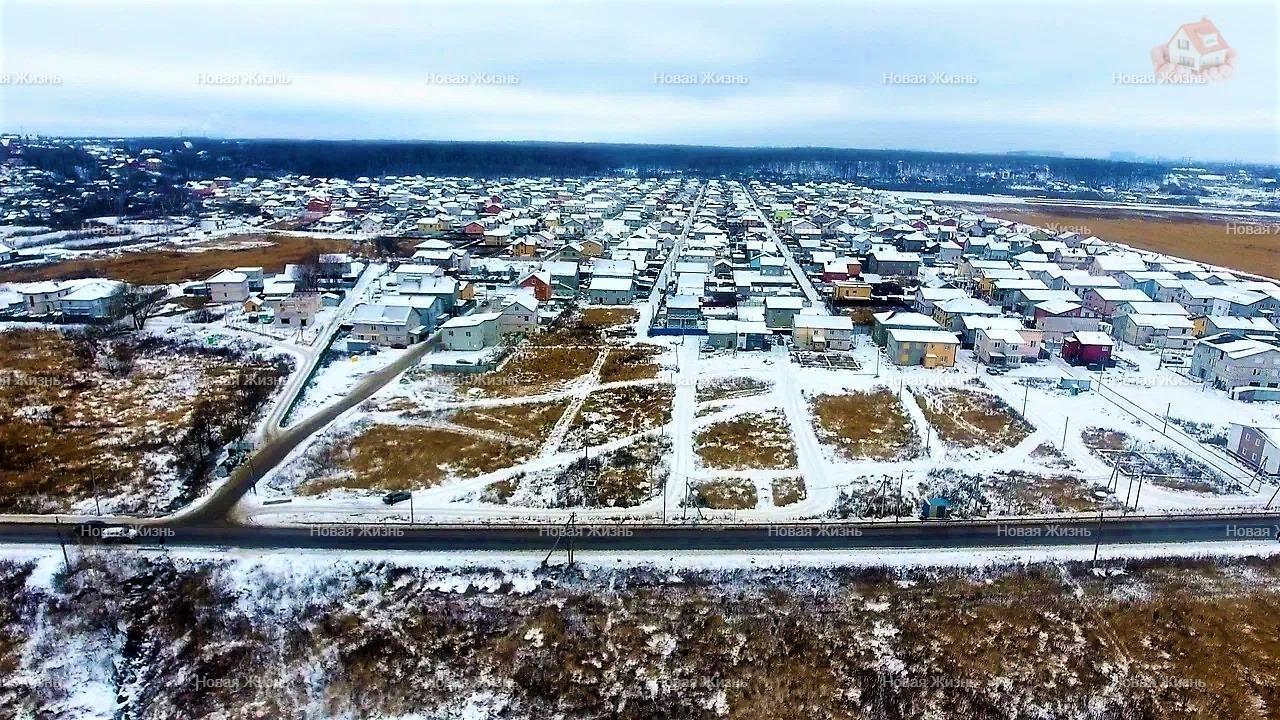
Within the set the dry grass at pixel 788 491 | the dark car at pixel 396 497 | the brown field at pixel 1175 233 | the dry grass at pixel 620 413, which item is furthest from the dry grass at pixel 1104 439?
the brown field at pixel 1175 233

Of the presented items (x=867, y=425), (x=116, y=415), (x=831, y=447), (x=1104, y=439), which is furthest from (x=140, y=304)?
(x=1104, y=439)

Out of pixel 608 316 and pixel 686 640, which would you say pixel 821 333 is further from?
pixel 686 640

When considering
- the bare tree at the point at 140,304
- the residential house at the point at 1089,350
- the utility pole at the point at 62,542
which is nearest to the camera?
the utility pole at the point at 62,542

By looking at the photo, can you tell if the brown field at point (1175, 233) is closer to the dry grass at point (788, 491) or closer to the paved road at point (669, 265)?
the paved road at point (669, 265)

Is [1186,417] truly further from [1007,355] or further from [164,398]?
[164,398]

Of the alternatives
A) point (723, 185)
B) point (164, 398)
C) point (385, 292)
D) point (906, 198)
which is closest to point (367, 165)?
point (723, 185)

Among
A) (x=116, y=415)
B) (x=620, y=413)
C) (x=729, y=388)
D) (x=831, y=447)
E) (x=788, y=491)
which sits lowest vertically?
(x=788, y=491)

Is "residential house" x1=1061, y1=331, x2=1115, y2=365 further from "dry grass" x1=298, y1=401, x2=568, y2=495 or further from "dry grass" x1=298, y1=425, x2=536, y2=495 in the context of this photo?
"dry grass" x1=298, y1=425, x2=536, y2=495

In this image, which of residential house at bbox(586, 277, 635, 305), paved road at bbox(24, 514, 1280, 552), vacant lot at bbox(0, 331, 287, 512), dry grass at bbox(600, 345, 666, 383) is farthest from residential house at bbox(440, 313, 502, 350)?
paved road at bbox(24, 514, 1280, 552)
